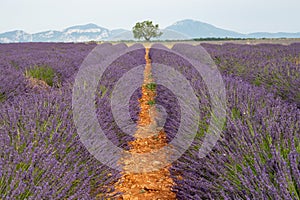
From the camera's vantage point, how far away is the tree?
5013 cm

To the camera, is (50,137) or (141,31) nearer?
(50,137)

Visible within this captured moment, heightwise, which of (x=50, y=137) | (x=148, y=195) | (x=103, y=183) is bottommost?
(x=148, y=195)

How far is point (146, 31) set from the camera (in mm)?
50406

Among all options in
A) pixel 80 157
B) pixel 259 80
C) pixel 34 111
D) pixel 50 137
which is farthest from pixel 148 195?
pixel 259 80

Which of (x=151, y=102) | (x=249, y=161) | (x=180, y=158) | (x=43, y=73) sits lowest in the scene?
(x=151, y=102)

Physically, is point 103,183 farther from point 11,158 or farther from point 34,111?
point 34,111

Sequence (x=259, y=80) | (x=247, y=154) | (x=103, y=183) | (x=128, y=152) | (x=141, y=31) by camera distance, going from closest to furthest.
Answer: (x=247, y=154) < (x=103, y=183) < (x=128, y=152) < (x=259, y=80) < (x=141, y=31)

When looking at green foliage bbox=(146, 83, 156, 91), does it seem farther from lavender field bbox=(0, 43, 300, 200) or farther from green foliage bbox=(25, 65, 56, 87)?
lavender field bbox=(0, 43, 300, 200)

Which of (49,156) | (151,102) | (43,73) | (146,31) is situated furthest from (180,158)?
(146,31)

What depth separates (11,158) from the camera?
1.45 m

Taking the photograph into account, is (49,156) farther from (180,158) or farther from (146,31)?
(146,31)

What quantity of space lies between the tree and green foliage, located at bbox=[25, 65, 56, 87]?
4608cm

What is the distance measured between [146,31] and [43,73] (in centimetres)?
4661

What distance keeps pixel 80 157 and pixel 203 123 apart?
3.28ft
